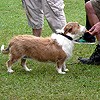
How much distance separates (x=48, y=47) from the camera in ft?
20.3

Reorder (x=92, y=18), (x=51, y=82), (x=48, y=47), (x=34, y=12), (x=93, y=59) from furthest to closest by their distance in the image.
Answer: (x=34, y=12)
(x=93, y=59)
(x=92, y=18)
(x=48, y=47)
(x=51, y=82)

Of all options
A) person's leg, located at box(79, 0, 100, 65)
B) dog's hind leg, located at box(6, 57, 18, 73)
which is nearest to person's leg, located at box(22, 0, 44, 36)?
person's leg, located at box(79, 0, 100, 65)

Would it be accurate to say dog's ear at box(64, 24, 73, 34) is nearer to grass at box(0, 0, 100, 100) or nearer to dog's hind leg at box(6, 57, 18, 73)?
grass at box(0, 0, 100, 100)

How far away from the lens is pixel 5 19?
11031 mm

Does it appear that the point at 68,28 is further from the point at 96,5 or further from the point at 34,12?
the point at 34,12

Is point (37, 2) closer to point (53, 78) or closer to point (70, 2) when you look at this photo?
point (53, 78)

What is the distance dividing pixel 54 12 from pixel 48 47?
0.78 meters

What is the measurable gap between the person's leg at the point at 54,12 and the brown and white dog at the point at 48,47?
523 millimetres

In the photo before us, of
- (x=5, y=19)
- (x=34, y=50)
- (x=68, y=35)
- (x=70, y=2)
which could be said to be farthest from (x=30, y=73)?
(x=70, y=2)

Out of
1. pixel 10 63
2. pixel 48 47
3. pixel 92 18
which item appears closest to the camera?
pixel 48 47

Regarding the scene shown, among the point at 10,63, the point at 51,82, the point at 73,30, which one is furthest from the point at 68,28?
the point at 10,63

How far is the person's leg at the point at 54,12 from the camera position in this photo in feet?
22.0

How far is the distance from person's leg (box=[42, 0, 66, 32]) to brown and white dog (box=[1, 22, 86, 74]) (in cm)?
52

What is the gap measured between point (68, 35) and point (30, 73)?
81 centimetres
